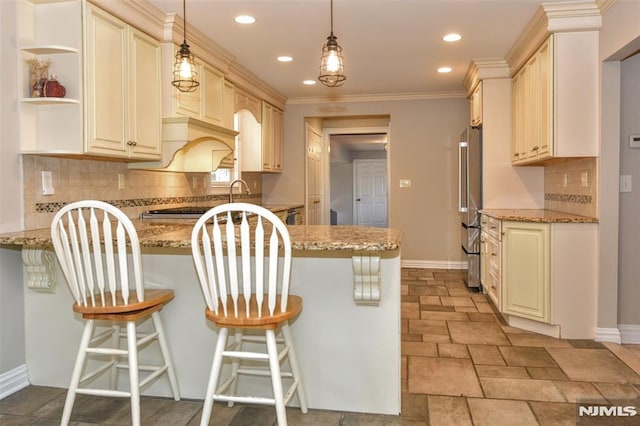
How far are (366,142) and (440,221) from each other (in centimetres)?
400

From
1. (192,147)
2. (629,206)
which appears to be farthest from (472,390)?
A: (192,147)

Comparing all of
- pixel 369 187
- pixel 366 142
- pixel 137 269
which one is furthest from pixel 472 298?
pixel 369 187

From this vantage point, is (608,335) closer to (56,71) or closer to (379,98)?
(56,71)

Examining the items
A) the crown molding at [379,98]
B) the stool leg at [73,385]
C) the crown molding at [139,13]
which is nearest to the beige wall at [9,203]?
the crown molding at [139,13]

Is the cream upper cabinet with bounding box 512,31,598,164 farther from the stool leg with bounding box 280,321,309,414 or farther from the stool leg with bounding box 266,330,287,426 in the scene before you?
the stool leg with bounding box 266,330,287,426

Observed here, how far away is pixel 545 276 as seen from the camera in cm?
358

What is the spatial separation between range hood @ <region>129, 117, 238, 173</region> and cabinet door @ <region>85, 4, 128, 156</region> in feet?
1.69

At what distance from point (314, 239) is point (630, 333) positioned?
267 cm

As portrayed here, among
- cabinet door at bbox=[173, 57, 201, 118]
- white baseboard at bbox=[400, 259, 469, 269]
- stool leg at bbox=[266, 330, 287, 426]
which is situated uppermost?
cabinet door at bbox=[173, 57, 201, 118]

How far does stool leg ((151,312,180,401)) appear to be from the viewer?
244 centimetres

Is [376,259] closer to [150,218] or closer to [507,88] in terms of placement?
[150,218]

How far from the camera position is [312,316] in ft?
8.05

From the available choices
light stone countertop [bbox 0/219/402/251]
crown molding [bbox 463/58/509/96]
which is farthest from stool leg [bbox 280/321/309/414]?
crown molding [bbox 463/58/509/96]

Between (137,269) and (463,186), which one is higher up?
(463,186)
